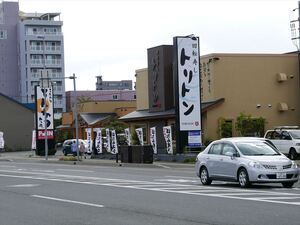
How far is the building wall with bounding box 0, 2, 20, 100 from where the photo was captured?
4609 inches

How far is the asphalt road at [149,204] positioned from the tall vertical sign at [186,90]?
16926mm

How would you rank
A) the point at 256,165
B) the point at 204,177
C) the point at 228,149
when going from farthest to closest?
the point at 204,177 → the point at 228,149 → the point at 256,165

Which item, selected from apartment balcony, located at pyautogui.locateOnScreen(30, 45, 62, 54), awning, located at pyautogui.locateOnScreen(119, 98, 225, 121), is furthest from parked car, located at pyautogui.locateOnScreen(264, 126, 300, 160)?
apartment balcony, located at pyautogui.locateOnScreen(30, 45, 62, 54)

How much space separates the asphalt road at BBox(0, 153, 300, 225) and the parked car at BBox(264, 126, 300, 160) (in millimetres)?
15155

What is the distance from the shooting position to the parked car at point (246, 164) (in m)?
19.2

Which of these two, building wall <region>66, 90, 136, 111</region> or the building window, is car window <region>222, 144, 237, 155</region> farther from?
the building window

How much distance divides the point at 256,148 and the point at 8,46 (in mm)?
102563

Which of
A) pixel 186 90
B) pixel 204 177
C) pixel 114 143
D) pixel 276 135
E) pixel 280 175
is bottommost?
pixel 204 177

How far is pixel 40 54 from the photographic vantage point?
119500 millimetres

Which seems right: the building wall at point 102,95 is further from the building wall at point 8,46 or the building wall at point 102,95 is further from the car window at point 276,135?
the car window at point 276,135

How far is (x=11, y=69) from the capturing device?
390 ft

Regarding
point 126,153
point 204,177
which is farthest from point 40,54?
point 204,177

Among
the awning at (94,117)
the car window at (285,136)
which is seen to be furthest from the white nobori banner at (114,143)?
the awning at (94,117)

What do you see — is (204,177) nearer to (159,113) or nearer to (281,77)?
(281,77)
